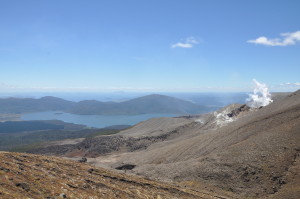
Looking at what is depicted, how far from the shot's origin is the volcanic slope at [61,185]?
62.1ft

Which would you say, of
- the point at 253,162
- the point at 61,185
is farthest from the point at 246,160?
the point at 61,185

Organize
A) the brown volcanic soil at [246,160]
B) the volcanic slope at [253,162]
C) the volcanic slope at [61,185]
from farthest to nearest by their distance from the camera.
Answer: the brown volcanic soil at [246,160] → the volcanic slope at [253,162] → the volcanic slope at [61,185]

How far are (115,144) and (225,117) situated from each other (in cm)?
4786

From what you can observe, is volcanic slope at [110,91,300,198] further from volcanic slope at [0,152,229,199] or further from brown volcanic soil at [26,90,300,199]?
volcanic slope at [0,152,229,199]

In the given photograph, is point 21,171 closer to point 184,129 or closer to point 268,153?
point 268,153

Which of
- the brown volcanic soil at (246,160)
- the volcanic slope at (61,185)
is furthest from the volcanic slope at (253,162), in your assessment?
the volcanic slope at (61,185)

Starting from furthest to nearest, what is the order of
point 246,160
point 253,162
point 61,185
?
point 246,160 → point 253,162 → point 61,185

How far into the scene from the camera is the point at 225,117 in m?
96.6

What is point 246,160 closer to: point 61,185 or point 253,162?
point 253,162

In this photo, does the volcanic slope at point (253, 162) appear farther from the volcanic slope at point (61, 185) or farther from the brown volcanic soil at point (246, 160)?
the volcanic slope at point (61, 185)

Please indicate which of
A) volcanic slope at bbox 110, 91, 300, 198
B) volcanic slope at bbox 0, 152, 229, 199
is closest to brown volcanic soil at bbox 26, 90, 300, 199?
volcanic slope at bbox 110, 91, 300, 198

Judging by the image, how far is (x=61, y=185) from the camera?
22500mm

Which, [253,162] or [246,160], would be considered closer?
[253,162]

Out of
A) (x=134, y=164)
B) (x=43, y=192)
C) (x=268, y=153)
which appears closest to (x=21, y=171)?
(x=43, y=192)
